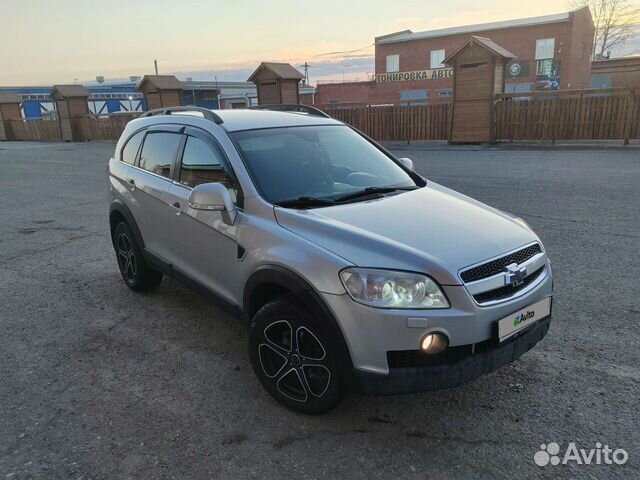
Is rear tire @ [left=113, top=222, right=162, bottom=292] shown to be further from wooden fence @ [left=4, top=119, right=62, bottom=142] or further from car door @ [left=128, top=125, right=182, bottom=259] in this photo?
wooden fence @ [left=4, top=119, right=62, bottom=142]

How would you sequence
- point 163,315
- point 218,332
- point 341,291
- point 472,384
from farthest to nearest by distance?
point 163,315
point 218,332
point 472,384
point 341,291

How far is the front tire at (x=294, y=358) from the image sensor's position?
271 centimetres

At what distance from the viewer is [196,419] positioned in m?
2.96

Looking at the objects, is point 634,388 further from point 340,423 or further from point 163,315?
point 163,315

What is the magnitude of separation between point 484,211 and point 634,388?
140 cm

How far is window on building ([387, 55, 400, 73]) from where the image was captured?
1860 inches

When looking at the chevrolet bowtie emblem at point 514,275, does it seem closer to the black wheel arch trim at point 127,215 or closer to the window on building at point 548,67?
the black wheel arch trim at point 127,215

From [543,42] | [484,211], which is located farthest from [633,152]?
[543,42]

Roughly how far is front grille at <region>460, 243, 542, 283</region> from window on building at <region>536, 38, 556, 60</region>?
4353 centimetres

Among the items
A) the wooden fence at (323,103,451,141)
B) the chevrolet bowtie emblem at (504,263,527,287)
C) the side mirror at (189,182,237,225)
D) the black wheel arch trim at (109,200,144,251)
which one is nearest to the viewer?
the chevrolet bowtie emblem at (504,263,527,287)

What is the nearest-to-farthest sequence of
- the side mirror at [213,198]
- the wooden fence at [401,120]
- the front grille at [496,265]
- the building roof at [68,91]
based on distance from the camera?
the front grille at [496,265] → the side mirror at [213,198] → the wooden fence at [401,120] → the building roof at [68,91]

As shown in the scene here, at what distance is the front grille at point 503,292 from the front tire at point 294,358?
31.9 inches

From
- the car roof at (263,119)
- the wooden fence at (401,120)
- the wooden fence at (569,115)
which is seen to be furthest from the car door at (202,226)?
the wooden fence at (401,120)

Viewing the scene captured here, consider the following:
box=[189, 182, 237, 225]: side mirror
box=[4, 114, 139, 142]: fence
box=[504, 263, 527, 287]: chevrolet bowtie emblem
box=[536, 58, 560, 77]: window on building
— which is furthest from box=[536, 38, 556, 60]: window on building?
box=[189, 182, 237, 225]: side mirror
